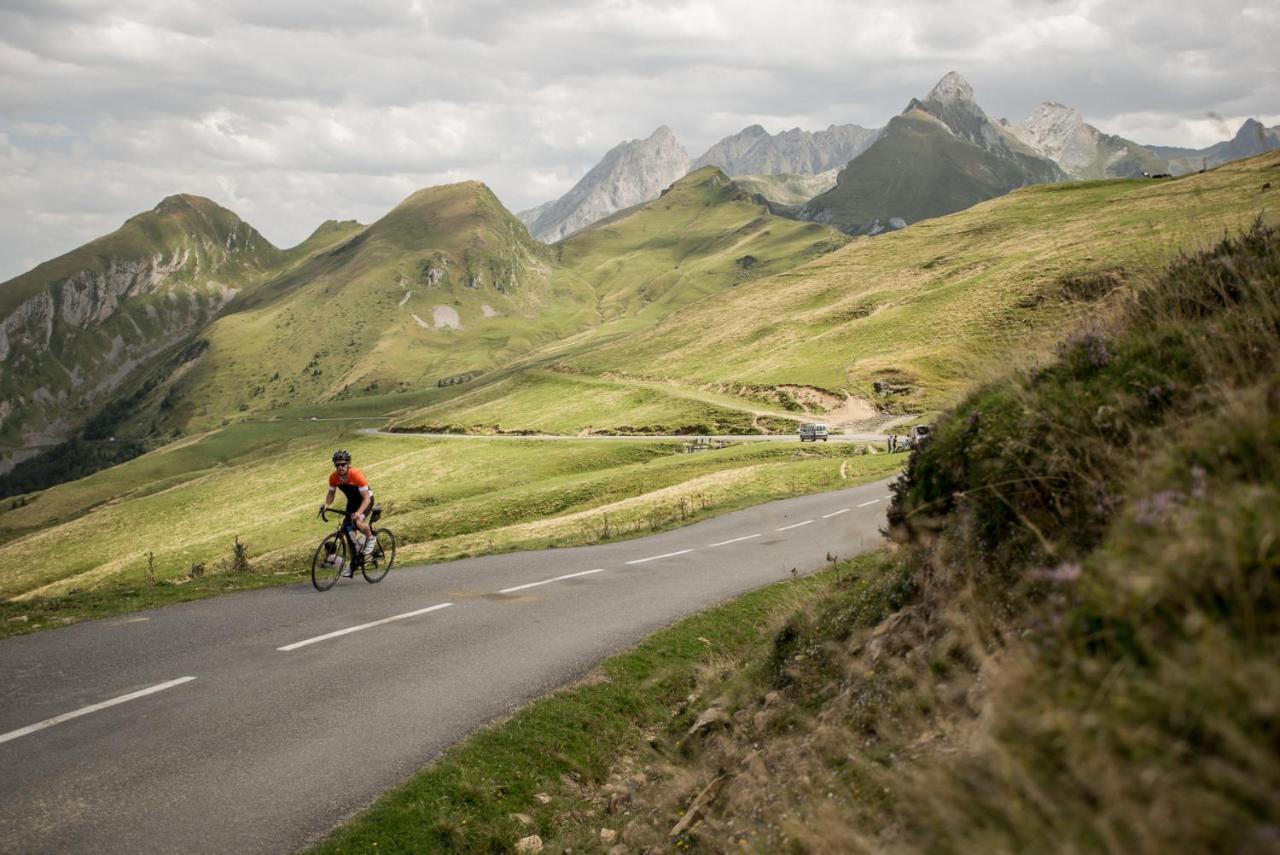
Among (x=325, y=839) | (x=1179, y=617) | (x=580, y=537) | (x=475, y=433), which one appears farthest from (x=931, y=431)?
(x=475, y=433)

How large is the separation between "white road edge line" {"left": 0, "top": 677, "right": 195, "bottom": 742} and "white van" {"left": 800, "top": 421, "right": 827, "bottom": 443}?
169 ft

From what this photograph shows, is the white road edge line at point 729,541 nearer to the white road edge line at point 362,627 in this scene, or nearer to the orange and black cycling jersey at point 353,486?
the white road edge line at point 362,627

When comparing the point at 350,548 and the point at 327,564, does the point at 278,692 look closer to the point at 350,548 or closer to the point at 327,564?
the point at 327,564

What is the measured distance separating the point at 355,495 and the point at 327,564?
1641 millimetres

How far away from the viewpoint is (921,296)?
97.3 metres

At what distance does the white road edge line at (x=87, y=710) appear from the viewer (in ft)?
27.2

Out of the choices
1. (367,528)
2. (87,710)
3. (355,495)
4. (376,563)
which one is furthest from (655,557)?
Answer: (87,710)

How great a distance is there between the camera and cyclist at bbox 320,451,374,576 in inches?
639

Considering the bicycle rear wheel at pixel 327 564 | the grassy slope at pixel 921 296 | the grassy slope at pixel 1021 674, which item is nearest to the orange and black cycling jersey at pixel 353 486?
the bicycle rear wheel at pixel 327 564

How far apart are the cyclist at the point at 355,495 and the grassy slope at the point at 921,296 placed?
3794cm

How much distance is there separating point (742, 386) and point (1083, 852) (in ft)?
281

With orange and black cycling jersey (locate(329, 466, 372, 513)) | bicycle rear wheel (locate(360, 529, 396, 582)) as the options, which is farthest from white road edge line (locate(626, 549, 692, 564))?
orange and black cycling jersey (locate(329, 466, 372, 513))

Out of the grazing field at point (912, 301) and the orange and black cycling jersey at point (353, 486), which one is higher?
the grazing field at point (912, 301)

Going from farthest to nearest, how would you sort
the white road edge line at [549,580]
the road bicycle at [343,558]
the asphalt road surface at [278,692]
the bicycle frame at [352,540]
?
1. the bicycle frame at [352,540]
2. the white road edge line at [549,580]
3. the road bicycle at [343,558]
4. the asphalt road surface at [278,692]
